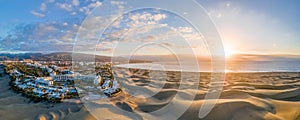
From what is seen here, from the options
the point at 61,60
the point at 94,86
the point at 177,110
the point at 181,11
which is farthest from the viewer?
the point at 61,60

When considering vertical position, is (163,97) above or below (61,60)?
below

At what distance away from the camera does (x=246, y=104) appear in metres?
4.43

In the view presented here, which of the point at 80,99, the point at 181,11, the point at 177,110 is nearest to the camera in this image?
the point at 181,11

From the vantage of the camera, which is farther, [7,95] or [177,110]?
[7,95]

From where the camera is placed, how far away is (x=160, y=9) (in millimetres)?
4125

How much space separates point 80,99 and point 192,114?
9.33 ft

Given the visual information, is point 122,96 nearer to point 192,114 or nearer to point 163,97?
point 163,97

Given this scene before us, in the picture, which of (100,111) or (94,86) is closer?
(100,111)

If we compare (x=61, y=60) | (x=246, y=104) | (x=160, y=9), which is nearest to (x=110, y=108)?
(x=160, y=9)

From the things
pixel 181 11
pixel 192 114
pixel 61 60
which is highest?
pixel 181 11

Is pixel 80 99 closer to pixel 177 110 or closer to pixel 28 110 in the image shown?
pixel 28 110

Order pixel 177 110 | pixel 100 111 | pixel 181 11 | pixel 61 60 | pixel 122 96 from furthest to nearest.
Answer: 1. pixel 61 60
2. pixel 122 96
3. pixel 177 110
4. pixel 100 111
5. pixel 181 11

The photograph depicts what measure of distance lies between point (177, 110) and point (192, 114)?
0.42 m

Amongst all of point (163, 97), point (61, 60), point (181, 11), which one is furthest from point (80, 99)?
point (61, 60)
